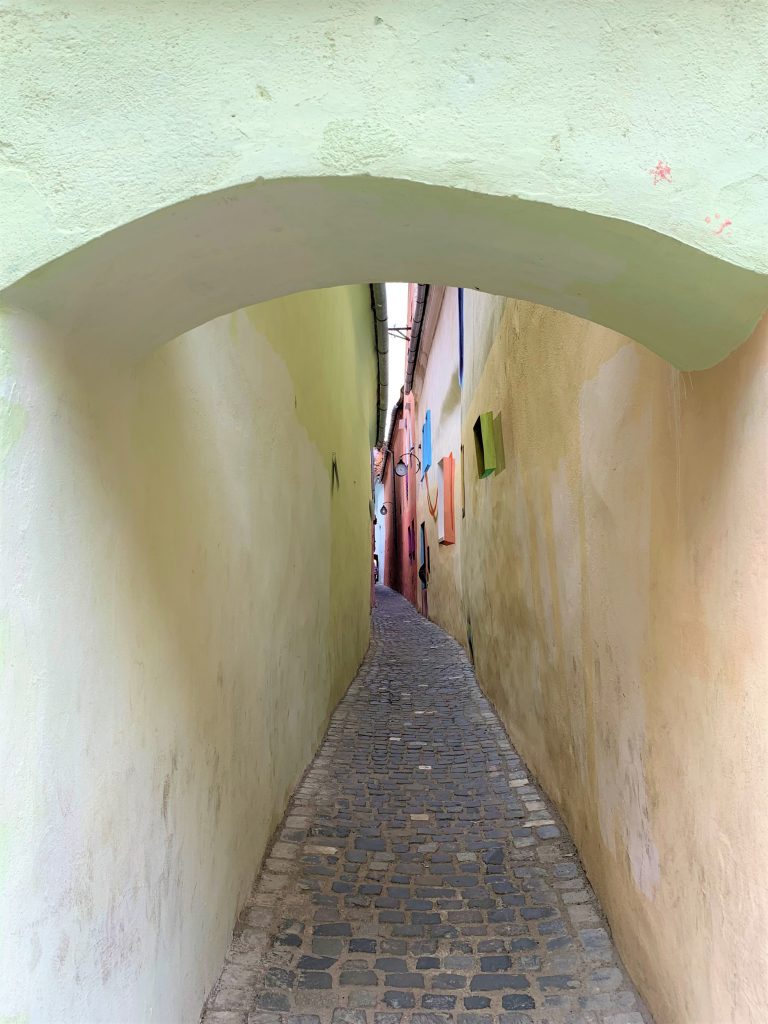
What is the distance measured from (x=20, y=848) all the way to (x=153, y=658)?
792 mm

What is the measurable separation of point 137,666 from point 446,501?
32.1 ft

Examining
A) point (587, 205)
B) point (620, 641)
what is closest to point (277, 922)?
point (620, 641)

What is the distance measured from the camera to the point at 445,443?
1181cm

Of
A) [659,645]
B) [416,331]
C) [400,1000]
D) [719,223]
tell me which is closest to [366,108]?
[719,223]

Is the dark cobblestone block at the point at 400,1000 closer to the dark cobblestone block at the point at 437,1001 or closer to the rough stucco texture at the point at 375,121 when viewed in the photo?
the dark cobblestone block at the point at 437,1001

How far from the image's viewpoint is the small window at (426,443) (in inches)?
568

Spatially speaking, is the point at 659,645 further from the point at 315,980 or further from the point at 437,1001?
the point at 315,980

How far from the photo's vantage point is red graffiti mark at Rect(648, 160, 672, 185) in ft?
4.83

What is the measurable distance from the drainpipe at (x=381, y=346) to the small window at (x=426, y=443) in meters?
1.04

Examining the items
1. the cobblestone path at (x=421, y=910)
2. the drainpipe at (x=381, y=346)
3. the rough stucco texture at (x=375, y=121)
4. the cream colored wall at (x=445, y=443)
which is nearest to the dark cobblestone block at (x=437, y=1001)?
the cobblestone path at (x=421, y=910)

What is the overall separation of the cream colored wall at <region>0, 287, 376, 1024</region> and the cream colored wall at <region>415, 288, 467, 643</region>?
640cm

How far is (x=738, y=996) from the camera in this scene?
182 cm

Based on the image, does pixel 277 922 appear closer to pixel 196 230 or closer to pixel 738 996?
pixel 738 996

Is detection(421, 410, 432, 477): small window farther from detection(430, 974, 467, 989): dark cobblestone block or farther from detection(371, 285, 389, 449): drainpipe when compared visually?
detection(430, 974, 467, 989): dark cobblestone block
